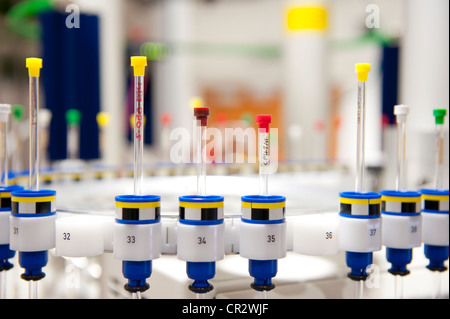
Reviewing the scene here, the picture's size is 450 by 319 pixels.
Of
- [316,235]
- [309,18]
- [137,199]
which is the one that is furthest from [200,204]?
[309,18]

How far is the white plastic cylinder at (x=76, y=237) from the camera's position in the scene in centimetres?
100

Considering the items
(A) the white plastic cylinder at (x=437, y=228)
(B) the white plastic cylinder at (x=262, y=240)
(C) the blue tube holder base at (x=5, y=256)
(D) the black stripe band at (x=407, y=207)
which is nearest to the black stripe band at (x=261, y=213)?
(B) the white plastic cylinder at (x=262, y=240)

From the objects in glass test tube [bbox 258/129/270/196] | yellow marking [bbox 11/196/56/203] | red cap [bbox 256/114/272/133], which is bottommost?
yellow marking [bbox 11/196/56/203]

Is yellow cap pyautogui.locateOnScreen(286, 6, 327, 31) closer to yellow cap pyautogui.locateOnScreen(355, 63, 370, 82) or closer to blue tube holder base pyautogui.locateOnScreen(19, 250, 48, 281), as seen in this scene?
yellow cap pyautogui.locateOnScreen(355, 63, 370, 82)

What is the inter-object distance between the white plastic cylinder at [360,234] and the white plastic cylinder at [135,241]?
0.39 metres

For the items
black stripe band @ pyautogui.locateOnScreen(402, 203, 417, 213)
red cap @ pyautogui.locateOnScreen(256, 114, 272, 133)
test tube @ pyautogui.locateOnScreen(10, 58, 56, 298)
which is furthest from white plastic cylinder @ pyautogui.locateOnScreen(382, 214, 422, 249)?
test tube @ pyautogui.locateOnScreen(10, 58, 56, 298)

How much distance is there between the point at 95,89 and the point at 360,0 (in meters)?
3.27

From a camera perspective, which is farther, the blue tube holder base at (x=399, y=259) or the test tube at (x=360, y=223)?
the blue tube holder base at (x=399, y=259)

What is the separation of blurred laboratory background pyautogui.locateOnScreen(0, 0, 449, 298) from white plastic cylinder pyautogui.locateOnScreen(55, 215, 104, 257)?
0.29 feet

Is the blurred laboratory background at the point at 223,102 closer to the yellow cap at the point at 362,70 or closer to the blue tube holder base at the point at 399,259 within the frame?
the blue tube holder base at the point at 399,259

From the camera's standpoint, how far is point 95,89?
3275 millimetres

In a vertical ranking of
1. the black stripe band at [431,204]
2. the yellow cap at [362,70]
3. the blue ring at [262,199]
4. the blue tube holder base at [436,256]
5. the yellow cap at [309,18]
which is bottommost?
the blue tube holder base at [436,256]

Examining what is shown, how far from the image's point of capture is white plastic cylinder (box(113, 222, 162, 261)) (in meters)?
0.94

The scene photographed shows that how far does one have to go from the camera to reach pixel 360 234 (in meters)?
1.03
